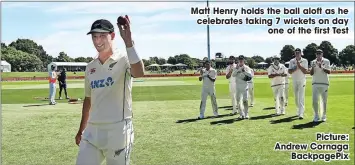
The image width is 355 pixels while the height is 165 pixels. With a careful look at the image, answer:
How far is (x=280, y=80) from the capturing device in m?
18.0

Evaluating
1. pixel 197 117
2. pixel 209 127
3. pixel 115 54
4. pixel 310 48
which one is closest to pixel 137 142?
pixel 209 127

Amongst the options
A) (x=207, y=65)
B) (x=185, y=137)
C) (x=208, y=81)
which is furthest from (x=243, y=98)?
(x=185, y=137)

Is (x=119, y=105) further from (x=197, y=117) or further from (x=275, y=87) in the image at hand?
(x=275, y=87)

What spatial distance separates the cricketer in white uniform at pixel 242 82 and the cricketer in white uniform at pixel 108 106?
11.4 m

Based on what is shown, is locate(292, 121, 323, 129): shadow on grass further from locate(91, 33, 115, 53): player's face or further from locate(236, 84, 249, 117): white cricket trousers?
locate(91, 33, 115, 53): player's face

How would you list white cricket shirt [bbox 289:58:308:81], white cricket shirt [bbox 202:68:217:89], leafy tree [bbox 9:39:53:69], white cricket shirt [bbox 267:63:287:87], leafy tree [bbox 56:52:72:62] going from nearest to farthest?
white cricket shirt [bbox 289:58:308:81] < white cricket shirt [bbox 202:68:217:89] < white cricket shirt [bbox 267:63:287:87] < leafy tree [bbox 56:52:72:62] < leafy tree [bbox 9:39:53:69]

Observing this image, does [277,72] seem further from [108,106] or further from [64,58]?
[64,58]

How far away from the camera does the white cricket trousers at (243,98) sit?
1619cm

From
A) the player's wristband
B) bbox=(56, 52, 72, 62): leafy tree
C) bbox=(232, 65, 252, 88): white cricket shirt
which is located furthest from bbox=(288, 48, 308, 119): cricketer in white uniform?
bbox=(56, 52, 72, 62): leafy tree

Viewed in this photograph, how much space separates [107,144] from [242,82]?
1188 centimetres

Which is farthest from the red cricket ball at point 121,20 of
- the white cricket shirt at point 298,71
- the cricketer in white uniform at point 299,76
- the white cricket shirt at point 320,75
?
the white cricket shirt at point 298,71

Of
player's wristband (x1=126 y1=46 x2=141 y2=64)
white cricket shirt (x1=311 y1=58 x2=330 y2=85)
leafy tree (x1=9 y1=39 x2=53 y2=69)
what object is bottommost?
white cricket shirt (x1=311 y1=58 x2=330 y2=85)

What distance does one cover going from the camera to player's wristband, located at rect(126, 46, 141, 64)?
15.0 feet

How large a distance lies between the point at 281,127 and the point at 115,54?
9453 millimetres
